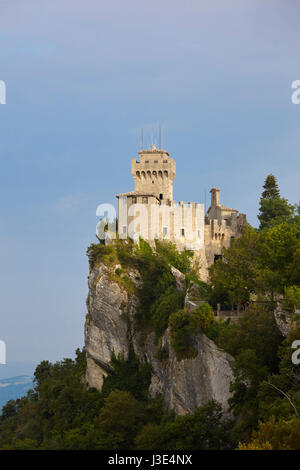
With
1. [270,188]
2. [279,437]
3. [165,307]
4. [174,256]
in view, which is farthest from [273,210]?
[279,437]

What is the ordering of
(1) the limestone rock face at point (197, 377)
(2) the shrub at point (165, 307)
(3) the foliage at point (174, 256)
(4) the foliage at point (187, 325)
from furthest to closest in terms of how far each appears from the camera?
1. (3) the foliage at point (174, 256)
2. (2) the shrub at point (165, 307)
3. (4) the foliage at point (187, 325)
4. (1) the limestone rock face at point (197, 377)

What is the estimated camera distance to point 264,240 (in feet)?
167

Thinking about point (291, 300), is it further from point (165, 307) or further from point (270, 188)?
point (270, 188)

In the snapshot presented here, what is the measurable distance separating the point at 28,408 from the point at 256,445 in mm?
55085

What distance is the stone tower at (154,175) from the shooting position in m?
70.8

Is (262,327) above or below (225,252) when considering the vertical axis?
below

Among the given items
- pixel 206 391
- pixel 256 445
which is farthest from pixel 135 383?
pixel 256 445

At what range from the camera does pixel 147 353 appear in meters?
58.6

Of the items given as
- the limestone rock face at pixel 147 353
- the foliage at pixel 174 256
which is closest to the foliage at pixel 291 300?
the limestone rock face at pixel 147 353

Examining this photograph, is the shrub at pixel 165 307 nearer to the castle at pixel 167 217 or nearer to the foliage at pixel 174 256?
the foliage at pixel 174 256

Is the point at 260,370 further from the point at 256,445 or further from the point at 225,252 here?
the point at 225,252

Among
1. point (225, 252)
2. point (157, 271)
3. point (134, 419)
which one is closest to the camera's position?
point (134, 419)

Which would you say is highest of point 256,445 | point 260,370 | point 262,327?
point 262,327
